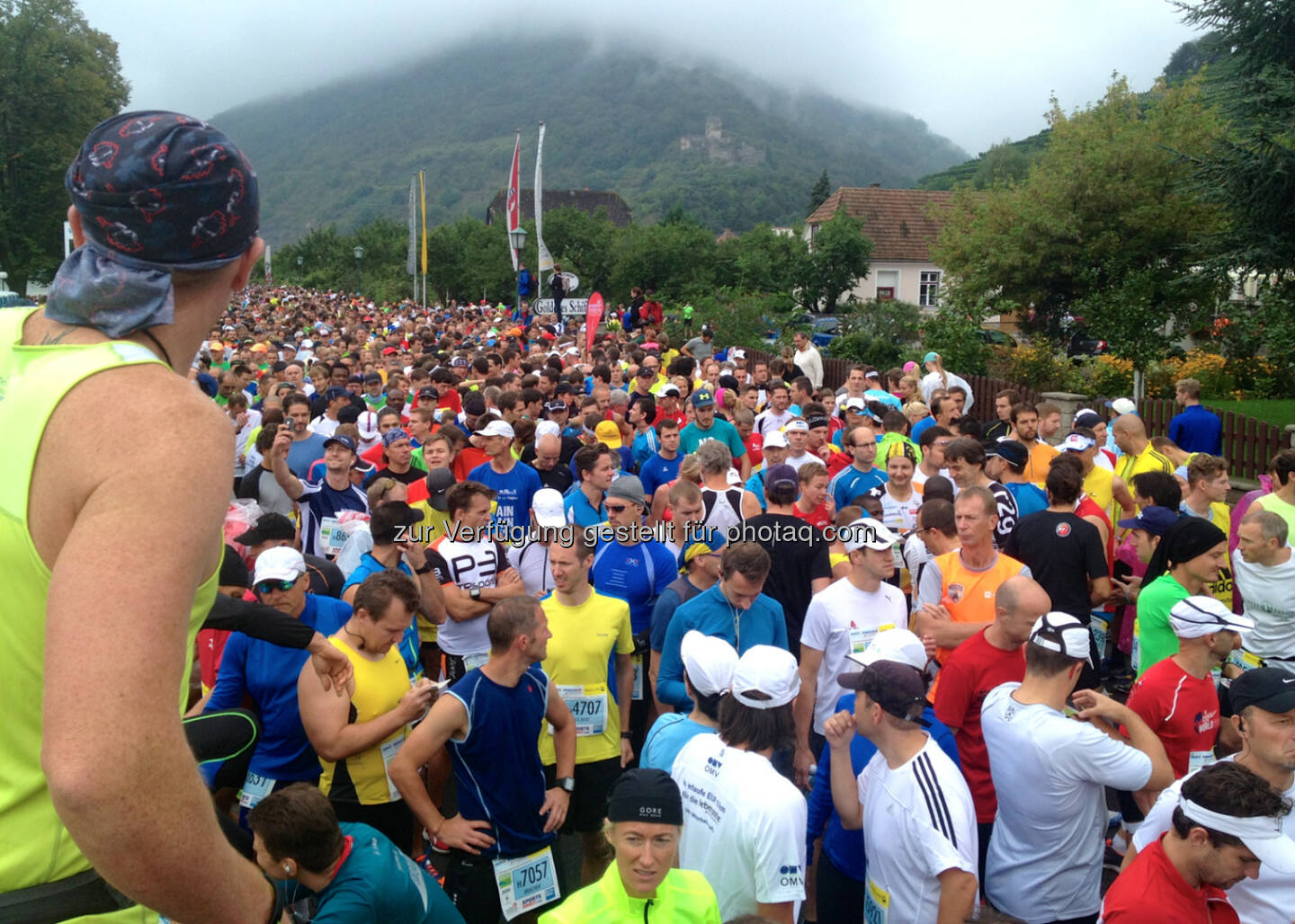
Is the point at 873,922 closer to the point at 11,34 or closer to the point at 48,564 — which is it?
the point at 48,564

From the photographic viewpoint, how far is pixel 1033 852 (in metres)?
4.03

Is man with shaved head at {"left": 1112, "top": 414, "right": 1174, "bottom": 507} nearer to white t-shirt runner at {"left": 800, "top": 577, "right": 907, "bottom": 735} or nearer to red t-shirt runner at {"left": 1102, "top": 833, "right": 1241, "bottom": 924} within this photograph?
white t-shirt runner at {"left": 800, "top": 577, "right": 907, "bottom": 735}

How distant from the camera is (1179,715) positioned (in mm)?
4461

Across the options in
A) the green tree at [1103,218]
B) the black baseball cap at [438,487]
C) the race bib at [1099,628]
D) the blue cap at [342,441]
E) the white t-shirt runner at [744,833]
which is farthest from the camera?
the green tree at [1103,218]

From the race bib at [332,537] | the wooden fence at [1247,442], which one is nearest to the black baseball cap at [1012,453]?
the race bib at [332,537]

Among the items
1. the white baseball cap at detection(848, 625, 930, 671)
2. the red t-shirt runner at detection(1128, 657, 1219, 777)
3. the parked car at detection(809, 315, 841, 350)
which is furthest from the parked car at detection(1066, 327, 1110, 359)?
the white baseball cap at detection(848, 625, 930, 671)

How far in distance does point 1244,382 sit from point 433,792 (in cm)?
2145

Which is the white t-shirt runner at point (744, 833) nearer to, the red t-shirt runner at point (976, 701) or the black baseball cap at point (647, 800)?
the black baseball cap at point (647, 800)

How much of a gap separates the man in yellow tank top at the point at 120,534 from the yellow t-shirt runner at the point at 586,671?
4.07 meters

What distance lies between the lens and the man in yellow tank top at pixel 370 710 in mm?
4336

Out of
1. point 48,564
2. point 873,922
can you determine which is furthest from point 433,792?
point 48,564

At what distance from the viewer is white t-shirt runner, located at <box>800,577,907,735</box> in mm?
5426

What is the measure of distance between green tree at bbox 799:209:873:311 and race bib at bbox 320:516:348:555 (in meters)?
38.1

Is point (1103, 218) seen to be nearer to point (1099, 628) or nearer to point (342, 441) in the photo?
point (1099, 628)
